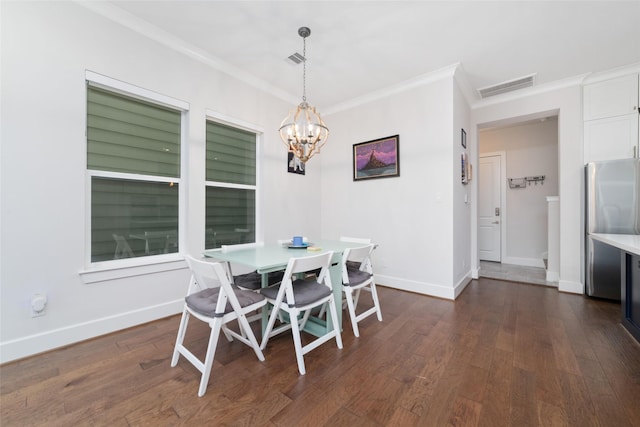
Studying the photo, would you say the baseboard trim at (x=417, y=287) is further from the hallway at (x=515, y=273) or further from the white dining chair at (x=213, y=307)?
the white dining chair at (x=213, y=307)

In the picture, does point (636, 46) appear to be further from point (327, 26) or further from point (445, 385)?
point (445, 385)

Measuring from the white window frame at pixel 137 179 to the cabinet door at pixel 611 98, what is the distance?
16.6 ft

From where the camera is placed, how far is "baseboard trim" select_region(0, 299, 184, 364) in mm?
1864

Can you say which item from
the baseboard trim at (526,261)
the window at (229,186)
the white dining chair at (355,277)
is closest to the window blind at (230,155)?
the window at (229,186)

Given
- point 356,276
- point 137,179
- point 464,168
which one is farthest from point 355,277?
point 464,168

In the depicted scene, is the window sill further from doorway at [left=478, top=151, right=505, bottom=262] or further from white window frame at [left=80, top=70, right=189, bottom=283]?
doorway at [left=478, top=151, right=505, bottom=262]

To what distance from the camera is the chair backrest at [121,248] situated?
7.92 ft

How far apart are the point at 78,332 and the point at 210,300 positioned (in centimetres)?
137

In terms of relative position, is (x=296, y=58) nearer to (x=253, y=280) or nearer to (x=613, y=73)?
(x=253, y=280)

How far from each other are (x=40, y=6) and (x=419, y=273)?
4.53m

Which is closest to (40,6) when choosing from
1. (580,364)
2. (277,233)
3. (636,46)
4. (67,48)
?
(67,48)

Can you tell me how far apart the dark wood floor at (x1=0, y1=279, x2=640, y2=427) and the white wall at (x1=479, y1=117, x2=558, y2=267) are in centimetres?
294

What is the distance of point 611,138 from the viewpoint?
3.21 meters

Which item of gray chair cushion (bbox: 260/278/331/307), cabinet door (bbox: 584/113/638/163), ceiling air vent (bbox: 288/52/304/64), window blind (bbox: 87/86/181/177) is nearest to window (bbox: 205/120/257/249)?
window blind (bbox: 87/86/181/177)
